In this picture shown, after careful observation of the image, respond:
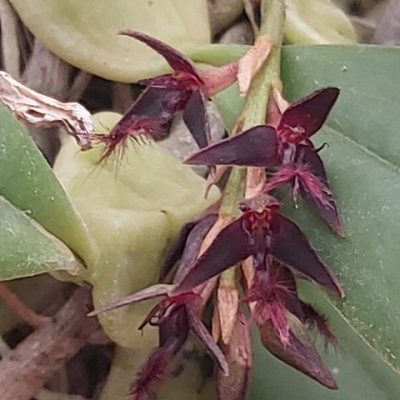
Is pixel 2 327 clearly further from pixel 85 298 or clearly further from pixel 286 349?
pixel 286 349

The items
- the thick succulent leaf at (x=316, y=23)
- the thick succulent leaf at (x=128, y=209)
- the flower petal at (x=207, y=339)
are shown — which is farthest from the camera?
the thick succulent leaf at (x=316, y=23)

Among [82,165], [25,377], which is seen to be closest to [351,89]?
[82,165]

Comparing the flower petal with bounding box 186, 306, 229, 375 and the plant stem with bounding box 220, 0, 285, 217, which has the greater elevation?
the plant stem with bounding box 220, 0, 285, 217

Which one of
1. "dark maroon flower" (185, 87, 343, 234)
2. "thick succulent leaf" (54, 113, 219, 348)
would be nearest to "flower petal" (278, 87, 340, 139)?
"dark maroon flower" (185, 87, 343, 234)

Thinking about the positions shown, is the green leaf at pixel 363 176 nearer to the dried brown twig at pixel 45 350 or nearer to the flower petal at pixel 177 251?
the flower petal at pixel 177 251

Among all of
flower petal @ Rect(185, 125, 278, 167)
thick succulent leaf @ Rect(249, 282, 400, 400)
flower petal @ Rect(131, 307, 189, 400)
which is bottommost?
thick succulent leaf @ Rect(249, 282, 400, 400)

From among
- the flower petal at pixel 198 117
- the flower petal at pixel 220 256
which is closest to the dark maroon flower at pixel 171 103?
the flower petal at pixel 198 117

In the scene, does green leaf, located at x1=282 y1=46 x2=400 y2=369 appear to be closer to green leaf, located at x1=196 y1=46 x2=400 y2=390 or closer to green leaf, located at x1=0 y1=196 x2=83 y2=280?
green leaf, located at x1=196 y1=46 x2=400 y2=390
